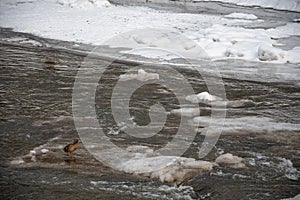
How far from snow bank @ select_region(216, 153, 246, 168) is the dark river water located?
0.10m

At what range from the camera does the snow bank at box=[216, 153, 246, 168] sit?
172 inches

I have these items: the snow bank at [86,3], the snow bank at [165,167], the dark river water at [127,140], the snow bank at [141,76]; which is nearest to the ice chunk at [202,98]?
the dark river water at [127,140]

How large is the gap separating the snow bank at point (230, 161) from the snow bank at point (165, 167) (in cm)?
15

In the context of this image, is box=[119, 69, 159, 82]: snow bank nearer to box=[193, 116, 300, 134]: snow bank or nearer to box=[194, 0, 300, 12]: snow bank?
box=[193, 116, 300, 134]: snow bank

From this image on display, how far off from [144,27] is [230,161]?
9037 millimetres

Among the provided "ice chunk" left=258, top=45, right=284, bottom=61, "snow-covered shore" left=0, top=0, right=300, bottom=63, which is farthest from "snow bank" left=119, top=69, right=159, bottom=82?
"ice chunk" left=258, top=45, right=284, bottom=61

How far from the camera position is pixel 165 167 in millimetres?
4223

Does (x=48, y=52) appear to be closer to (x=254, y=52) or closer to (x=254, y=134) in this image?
(x=254, y=52)

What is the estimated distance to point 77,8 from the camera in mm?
16531

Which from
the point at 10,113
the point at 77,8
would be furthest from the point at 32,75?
the point at 77,8

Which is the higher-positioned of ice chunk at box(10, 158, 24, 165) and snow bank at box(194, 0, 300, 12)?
snow bank at box(194, 0, 300, 12)

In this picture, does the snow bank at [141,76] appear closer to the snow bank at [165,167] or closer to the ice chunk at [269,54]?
the ice chunk at [269,54]

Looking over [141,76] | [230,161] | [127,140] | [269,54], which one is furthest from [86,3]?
[230,161]

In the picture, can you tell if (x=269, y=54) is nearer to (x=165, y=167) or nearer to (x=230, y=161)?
(x=230, y=161)
